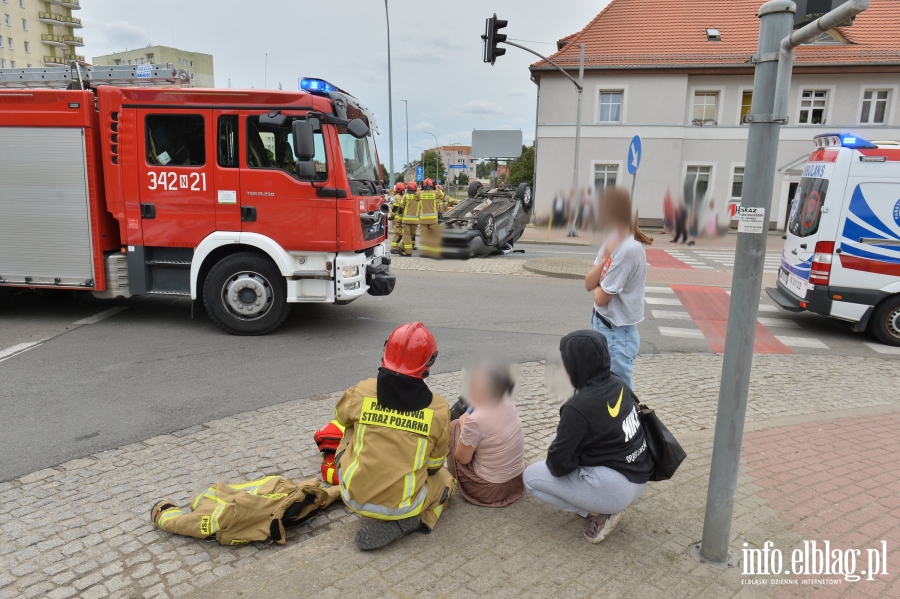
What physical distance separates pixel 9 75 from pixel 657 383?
30.8ft

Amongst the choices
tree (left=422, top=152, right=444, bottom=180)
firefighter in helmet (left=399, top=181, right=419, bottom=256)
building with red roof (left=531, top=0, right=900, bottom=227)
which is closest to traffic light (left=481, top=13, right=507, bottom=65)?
firefighter in helmet (left=399, top=181, right=419, bottom=256)

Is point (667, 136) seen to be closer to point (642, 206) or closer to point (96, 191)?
point (642, 206)

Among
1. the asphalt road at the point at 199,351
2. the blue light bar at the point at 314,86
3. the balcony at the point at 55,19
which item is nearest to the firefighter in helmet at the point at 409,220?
the asphalt road at the point at 199,351

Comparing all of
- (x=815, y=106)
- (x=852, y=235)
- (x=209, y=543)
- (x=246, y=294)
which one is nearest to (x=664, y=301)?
(x=852, y=235)

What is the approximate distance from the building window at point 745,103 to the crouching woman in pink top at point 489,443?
1712mm

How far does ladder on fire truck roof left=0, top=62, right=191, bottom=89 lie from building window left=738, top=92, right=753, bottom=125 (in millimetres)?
7004

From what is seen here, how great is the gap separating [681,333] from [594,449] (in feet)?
19.5

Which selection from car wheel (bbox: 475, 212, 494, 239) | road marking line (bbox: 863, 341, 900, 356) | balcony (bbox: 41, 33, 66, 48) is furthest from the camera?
balcony (bbox: 41, 33, 66, 48)

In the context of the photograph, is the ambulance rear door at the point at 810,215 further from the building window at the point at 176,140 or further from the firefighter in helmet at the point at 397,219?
the firefighter in helmet at the point at 397,219

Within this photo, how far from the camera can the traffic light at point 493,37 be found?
13.5m

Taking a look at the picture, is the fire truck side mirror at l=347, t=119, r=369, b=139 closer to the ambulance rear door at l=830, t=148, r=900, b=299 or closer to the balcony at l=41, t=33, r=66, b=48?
the ambulance rear door at l=830, t=148, r=900, b=299

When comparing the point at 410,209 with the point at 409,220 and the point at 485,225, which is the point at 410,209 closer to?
the point at 409,220

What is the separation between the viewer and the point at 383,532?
3.09 metres

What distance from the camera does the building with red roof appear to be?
249cm
